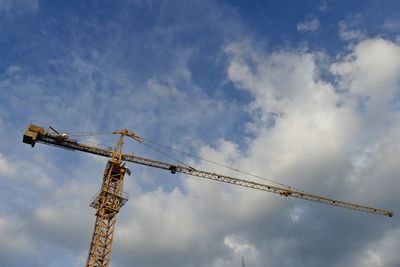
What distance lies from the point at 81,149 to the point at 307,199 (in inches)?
1985

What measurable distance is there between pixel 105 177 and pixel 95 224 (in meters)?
8.70

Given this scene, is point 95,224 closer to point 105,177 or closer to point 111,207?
point 111,207

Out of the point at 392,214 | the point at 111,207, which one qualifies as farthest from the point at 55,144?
the point at 392,214

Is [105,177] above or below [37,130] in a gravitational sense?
below

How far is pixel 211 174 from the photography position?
78375mm

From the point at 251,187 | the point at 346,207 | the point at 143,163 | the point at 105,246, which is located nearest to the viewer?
the point at 105,246

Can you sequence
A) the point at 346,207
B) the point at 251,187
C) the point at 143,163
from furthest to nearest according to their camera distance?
the point at 346,207, the point at 251,187, the point at 143,163

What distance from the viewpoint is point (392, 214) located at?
95.8 meters

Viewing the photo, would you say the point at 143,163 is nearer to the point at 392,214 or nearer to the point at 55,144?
the point at 55,144

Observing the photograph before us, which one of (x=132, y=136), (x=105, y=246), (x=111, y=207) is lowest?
(x=105, y=246)

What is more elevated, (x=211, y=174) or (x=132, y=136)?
(x=132, y=136)

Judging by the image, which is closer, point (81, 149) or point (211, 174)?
point (81, 149)

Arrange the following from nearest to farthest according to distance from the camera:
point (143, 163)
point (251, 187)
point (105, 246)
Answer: point (105, 246)
point (143, 163)
point (251, 187)

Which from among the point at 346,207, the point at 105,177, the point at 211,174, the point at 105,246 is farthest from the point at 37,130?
the point at 346,207
